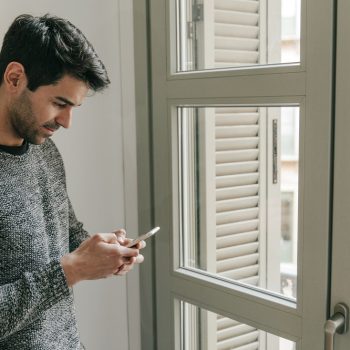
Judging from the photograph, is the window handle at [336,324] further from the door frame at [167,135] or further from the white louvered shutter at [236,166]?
the white louvered shutter at [236,166]

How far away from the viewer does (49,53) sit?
1.03m

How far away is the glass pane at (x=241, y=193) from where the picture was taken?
1.19 m

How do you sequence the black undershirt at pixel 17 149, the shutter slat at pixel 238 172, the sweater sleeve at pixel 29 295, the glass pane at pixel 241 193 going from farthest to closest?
the shutter slat at pixel 238 172
the glass pane at pixel 241 193
the black undershirt at pixel 17 149
the sweater sleeve at pixel 29 295

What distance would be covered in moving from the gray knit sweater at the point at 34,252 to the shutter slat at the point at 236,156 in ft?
1.34

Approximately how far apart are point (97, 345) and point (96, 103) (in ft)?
2.45

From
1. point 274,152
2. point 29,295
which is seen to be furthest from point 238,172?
point 29,295

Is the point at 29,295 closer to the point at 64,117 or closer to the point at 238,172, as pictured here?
the point at 64,117

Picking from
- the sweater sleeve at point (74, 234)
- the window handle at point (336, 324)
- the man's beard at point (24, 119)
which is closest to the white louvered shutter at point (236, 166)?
the window handle at point (336, 324)

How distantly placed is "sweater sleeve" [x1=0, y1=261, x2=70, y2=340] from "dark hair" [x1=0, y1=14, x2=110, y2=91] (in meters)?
0.37

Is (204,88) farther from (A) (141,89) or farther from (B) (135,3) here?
(B) (135,3)

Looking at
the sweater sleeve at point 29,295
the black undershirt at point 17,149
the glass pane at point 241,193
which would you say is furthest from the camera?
the glass pane at point 241,193

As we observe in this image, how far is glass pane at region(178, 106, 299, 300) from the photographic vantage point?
3.91 feet

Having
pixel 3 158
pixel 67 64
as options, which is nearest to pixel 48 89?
pixel 67 64

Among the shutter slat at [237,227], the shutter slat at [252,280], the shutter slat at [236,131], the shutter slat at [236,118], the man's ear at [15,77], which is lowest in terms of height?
the shutter slat at [252,280]
